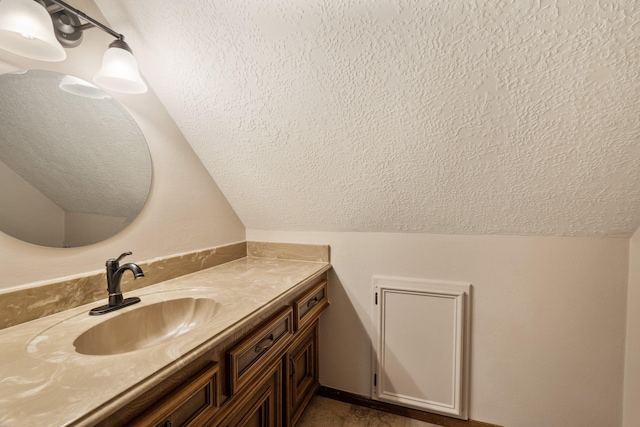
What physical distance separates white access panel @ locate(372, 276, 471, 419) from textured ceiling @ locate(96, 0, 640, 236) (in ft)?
1.14

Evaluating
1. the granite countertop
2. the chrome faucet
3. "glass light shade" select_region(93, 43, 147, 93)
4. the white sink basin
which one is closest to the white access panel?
the granite countertop

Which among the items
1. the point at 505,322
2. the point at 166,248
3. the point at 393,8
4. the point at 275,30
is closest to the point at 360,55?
the point at 393,8

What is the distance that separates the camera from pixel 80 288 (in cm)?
97

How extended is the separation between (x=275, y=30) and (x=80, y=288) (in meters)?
1.10

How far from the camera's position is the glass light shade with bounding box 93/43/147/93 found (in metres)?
0.91

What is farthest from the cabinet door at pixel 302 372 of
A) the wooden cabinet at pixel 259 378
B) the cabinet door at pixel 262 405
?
the cabinet door at pixel 262 405

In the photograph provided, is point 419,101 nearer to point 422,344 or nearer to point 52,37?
point 52,37

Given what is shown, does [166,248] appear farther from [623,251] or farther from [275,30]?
[623,251]

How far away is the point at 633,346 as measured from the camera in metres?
1.20

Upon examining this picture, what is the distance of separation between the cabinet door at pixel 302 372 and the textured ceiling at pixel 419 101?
728mm

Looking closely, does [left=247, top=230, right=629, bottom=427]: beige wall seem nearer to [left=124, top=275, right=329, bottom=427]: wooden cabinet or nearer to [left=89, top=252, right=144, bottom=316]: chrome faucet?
[left=124, top=275, right=329, bottom=427]: wooden cabinet

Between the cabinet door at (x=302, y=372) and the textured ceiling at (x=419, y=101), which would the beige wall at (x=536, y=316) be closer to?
the textured ceiling at (x=419, y=101)

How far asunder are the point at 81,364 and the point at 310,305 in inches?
37.1

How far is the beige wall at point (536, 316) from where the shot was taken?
4.19ft
